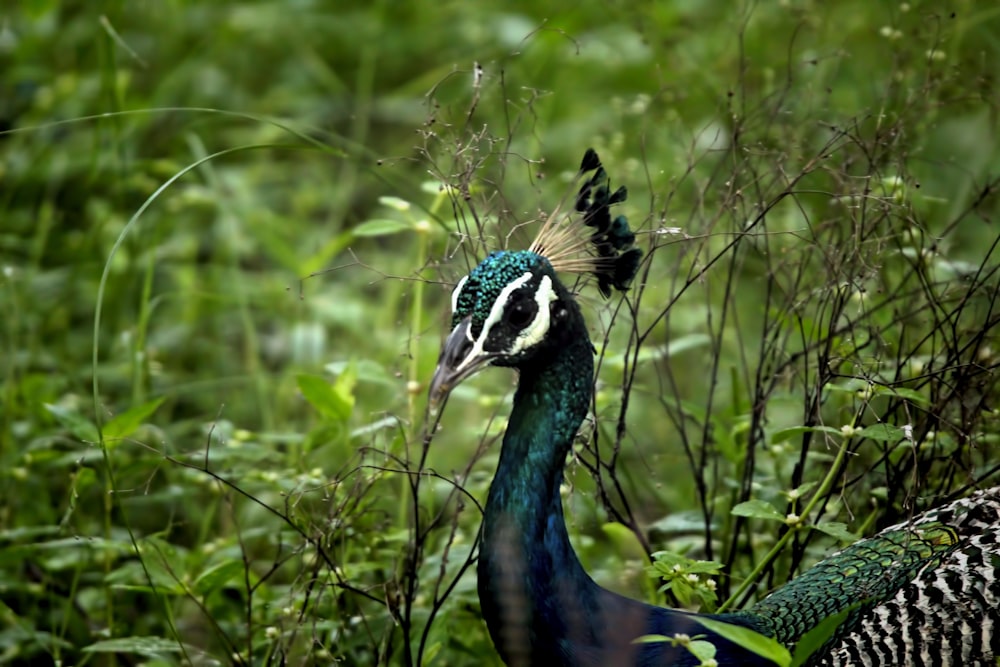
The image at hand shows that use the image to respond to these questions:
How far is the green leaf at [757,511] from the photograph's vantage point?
2.54 meters

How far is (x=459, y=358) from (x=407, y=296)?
36.7 inches

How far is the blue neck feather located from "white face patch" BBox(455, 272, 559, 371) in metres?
0.08

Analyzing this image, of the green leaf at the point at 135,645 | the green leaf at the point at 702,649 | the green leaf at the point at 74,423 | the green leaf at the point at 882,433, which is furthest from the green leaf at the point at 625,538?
the green leaf at the point at 74,423

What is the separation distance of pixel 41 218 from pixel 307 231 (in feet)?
3.99

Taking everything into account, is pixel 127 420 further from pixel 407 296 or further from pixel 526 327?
pixel 526 327

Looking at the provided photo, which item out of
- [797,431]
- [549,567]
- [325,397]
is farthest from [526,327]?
[325,397]

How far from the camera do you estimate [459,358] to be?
2.39 meters

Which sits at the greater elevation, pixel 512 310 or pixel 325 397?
pixel 325 397

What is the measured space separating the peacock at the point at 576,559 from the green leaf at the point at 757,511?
20 cm

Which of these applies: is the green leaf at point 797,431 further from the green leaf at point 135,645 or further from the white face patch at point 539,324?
the green leaf at point 135,645

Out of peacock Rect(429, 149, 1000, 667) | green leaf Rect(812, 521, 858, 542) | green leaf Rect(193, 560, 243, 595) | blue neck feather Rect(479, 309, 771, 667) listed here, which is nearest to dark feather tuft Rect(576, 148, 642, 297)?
peacock Rect(429, 149, 1000, 667)

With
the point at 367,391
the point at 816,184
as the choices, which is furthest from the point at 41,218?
the point at 816,184

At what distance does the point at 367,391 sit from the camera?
4691mm

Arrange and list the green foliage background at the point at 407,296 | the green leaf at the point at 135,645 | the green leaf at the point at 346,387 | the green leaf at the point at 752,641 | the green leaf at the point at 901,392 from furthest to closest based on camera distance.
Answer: the green leaf at the point at 346,387
the green foliage background at the point at 407,296
the green leaf at the point at 135,645
the green leaf at the point at 901,392
the green leaf at the point at 752,641
